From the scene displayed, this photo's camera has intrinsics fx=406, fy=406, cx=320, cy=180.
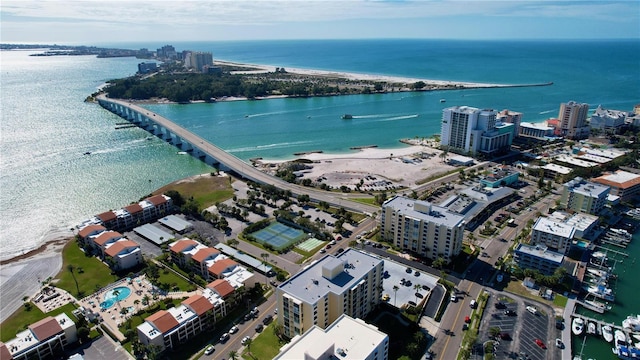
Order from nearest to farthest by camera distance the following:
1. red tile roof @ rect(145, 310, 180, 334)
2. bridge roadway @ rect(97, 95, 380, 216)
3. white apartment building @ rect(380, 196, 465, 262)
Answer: red tile roof @ rect(145, 310, 180, 334), white apartment building @ rect(380, 196, 465, 262), bridge roadway @ rect(97, 95, 380, 216)

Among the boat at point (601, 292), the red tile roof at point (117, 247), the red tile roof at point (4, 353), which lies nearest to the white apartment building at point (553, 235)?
the boat at point (601, 292)

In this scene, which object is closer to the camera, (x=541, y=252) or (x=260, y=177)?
(x=541, y=252)

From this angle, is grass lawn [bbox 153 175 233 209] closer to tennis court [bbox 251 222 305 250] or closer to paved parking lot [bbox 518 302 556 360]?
tennis court [bbox 251 222 305 250]

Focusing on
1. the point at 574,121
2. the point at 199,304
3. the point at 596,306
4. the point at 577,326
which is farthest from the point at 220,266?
the point at 574,121

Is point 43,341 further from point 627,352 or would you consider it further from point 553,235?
point 553,235

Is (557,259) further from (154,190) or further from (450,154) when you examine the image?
(154,190)

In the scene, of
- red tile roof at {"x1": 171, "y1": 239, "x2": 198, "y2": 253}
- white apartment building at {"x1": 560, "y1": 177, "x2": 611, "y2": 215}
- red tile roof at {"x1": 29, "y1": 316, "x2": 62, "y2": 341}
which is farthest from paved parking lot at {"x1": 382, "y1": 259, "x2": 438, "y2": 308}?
red tile roof at {"x1": 29, "y1": 316, "x2": 62, "y2": 341}

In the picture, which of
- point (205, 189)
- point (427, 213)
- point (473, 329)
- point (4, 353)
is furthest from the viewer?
point (205, 189)
